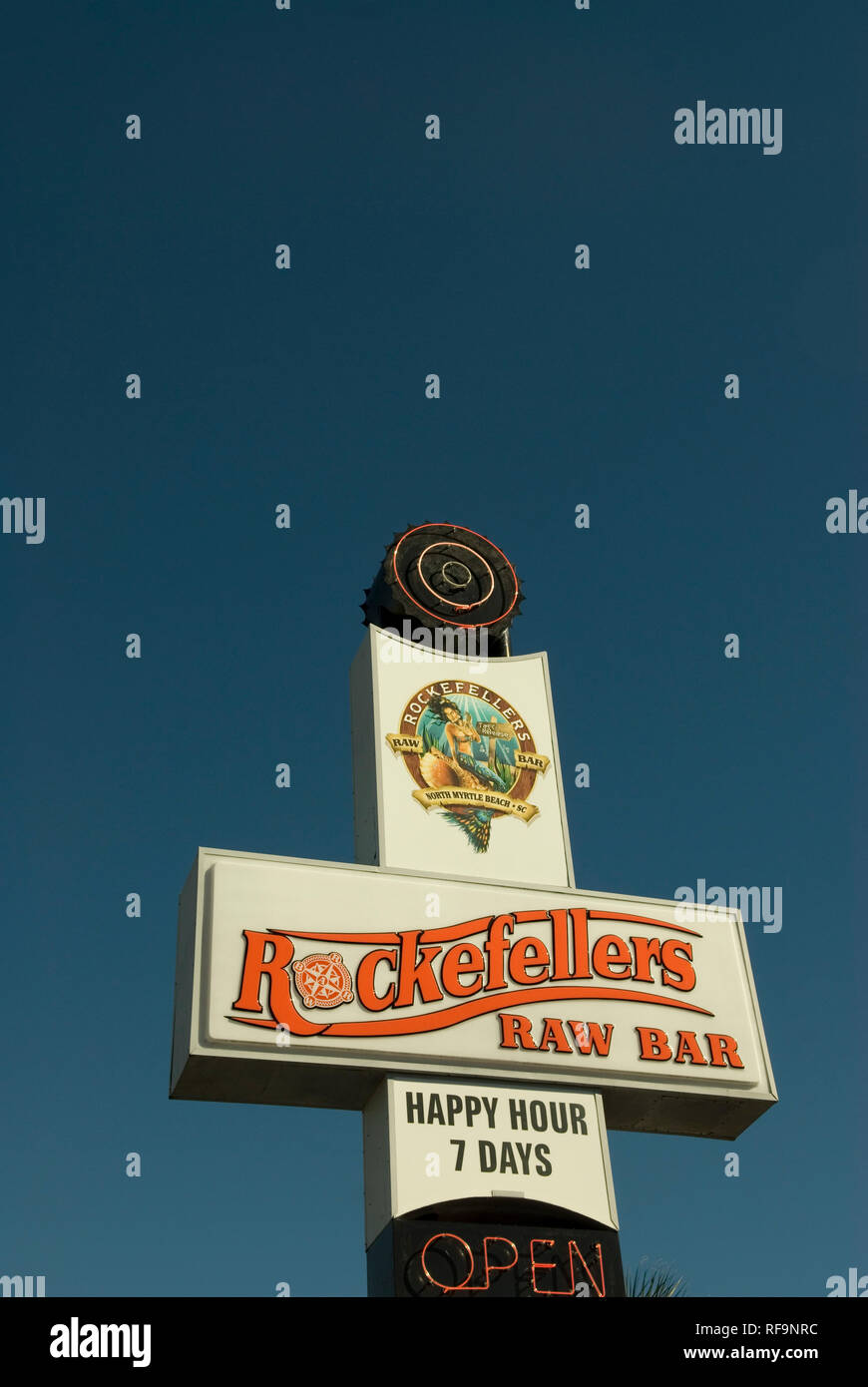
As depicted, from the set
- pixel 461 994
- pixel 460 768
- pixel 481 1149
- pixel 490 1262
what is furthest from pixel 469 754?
pixel 490 1262

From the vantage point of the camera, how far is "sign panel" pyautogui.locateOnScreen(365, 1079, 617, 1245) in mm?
17812

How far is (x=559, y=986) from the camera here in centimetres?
Answer: 2023

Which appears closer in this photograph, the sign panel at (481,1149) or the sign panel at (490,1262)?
the sign panel at (490,1262)

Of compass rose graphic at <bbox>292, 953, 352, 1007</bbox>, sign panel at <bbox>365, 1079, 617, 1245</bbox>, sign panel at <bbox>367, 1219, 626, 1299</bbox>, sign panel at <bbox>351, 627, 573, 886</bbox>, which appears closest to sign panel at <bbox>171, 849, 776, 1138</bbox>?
compass rose graphic at <bbox>292, 953, 352, 1007</bbox>

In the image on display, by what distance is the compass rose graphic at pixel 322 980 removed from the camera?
18.8m

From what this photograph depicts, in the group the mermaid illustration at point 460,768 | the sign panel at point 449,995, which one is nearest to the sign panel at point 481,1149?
the sign panel at point 449,995

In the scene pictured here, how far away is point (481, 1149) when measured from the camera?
1836 centimetres

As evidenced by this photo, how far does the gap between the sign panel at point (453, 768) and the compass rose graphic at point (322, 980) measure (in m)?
2.07

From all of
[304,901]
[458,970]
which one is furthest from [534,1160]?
[304,901]

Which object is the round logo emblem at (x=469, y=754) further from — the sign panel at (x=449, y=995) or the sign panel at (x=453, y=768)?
the sign panel at (x=449, y=995)

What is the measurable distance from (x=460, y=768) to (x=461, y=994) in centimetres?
397

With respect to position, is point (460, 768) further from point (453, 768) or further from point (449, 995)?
point (449, 995)
